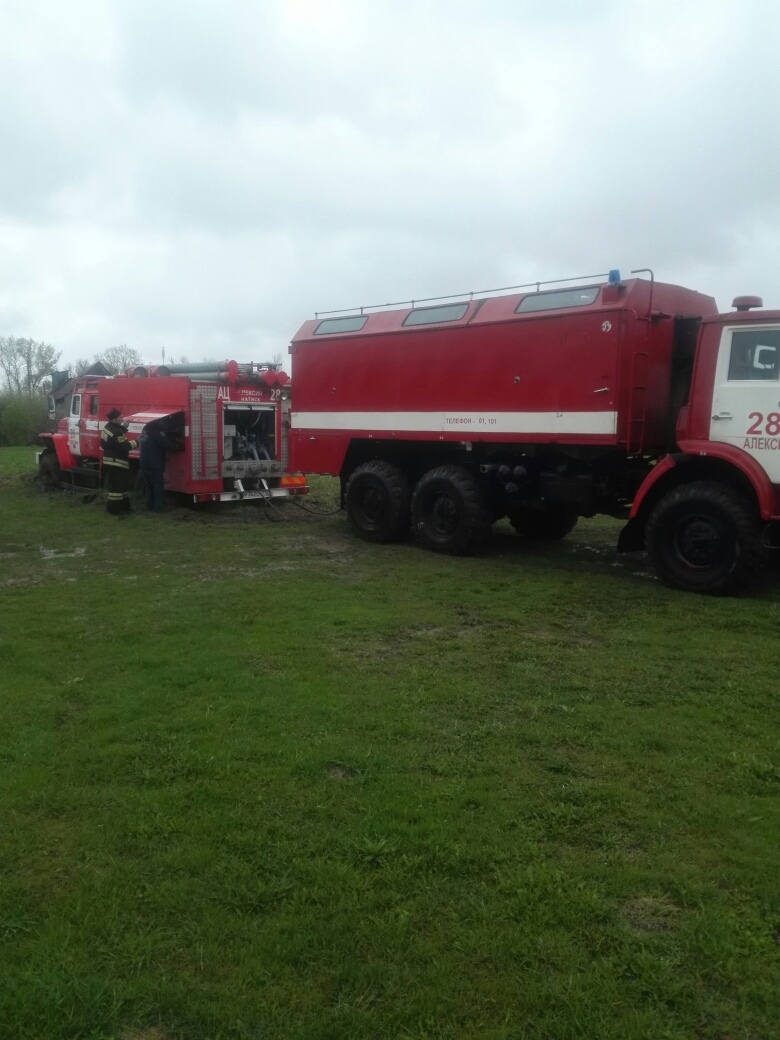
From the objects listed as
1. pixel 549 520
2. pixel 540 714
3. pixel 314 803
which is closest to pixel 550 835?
pixel 314 803

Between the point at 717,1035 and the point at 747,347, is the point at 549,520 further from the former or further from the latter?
the point at 717,1035

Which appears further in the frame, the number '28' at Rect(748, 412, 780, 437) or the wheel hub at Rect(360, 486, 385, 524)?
the wheel hub at Rect(360, 486, 385, 524)

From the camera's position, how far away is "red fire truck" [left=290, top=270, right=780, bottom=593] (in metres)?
8.62

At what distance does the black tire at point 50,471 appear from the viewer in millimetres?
19422

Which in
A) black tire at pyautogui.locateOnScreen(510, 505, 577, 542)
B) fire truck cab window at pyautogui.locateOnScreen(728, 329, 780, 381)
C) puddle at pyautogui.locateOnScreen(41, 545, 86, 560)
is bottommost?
puddle at pyautogui.locateOnScreen(41, 545, 86, 560)

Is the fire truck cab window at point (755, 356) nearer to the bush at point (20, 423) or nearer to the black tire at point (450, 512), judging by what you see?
the black tire at point (450, 512)

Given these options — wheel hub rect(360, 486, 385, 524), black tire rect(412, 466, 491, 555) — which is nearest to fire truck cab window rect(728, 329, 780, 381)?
black tire rect(412, 466, 491, 555)

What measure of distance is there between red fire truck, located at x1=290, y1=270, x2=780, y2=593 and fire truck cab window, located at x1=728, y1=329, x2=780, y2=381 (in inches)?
0.4

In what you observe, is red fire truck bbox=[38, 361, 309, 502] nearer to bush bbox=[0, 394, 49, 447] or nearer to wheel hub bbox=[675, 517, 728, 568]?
Result: wheel hub bbox=[675, 517, 728, 568]

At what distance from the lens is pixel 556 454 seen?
10586mm

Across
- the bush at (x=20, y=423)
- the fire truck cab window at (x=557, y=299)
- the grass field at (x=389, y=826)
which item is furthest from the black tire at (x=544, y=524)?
the bush at (x=20, y=423)

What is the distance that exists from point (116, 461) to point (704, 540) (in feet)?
33.2

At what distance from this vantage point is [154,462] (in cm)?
A: 1511

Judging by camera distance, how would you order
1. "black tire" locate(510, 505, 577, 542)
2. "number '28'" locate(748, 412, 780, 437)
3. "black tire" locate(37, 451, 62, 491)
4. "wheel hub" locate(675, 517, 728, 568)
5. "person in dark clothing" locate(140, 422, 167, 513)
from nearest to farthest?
"number '28'" locate(748, 412, 780, 437) < "wheel hub" locate(675, 517, 728, 568) < "black tire" locate(510, 505, 577, 542) < "person in dark clothing" locate(140, 422, 167, 513) < "black tire" locate(37, 451, 62, 491)
